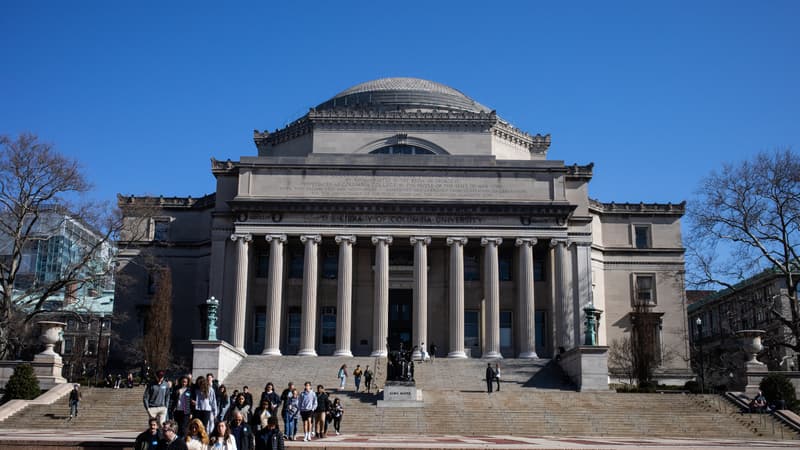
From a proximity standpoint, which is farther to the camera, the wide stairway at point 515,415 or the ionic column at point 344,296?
the ionic column at point 344,296

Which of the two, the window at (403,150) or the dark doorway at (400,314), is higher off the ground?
the window at (403,150)

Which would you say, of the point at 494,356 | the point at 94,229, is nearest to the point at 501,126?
the point at 494,356

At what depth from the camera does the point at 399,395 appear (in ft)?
124

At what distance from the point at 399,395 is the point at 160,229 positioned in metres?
31.0

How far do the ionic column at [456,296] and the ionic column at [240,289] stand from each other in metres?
12.3

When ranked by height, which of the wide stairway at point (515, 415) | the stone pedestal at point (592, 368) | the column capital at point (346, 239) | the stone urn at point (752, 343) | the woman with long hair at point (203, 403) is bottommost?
the wide stairway at point (515, 415)

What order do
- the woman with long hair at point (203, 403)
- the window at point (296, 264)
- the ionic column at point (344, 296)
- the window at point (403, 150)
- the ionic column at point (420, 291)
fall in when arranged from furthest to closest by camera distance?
the window at point (403, 150) → the window at point (296, 264) → the ionic column at point (420, 291) → the ionic column at point (344, 296) → the woman with long hair at point (203, 403)

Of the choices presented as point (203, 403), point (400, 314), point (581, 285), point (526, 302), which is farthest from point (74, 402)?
point (581, 285)

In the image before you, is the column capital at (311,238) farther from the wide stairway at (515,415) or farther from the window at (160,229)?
the window at (160,229)

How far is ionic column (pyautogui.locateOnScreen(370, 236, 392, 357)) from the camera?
174 feet

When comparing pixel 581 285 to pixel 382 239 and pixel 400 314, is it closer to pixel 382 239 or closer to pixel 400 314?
pixel 400 314

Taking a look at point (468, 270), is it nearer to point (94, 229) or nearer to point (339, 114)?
point (339, 114)

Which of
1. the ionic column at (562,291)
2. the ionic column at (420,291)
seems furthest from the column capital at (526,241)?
the ionic column at (420,291)

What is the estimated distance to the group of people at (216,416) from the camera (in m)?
16.7
